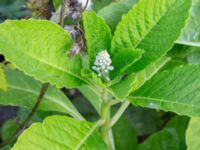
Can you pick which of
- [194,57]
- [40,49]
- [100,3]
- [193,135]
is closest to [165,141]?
[193,135]

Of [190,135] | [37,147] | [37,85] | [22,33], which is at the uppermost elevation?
[22,33]

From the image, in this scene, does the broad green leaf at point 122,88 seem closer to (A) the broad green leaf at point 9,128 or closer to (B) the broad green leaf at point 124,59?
(B) the broad green leaf at point 124,59

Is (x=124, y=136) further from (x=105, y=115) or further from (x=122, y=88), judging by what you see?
(x=122, y=88)

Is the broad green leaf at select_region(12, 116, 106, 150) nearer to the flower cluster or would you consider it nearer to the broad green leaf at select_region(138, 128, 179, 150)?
the flower cluster

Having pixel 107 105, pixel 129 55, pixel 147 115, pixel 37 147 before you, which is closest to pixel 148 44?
pixel 129 55

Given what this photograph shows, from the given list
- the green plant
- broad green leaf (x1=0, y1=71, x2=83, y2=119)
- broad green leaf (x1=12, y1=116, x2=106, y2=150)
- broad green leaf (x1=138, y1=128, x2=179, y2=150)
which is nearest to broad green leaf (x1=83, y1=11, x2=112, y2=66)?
the green plant

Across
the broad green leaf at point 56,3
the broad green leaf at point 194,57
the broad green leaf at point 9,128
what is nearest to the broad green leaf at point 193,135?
the broad green leaf at point 194,57

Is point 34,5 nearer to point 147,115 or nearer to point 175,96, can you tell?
point 175,96
